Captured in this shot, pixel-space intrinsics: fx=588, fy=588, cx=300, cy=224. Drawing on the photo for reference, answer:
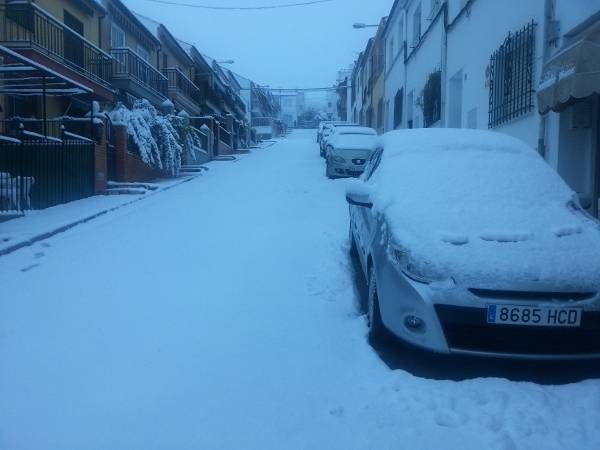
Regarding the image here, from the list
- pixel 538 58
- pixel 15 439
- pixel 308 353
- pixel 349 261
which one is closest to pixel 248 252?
pixel 349 261

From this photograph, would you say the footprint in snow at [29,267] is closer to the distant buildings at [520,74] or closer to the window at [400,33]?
the distant buildings at [520,74]

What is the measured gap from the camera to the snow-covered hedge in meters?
15.5

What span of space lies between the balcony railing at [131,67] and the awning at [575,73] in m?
16.9

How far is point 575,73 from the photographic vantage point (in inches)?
262

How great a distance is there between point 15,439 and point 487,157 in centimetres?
411

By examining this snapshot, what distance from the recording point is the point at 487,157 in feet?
16.8

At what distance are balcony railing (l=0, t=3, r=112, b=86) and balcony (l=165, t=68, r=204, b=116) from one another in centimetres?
866

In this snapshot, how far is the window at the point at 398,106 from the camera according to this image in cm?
2375

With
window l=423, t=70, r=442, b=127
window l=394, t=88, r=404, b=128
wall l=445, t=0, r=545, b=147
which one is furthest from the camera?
window l=394, t=88, r=404, b=128

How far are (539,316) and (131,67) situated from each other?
2086 cm

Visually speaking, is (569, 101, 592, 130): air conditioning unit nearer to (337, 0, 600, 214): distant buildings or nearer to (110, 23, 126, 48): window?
(337, 0, 600, 214): distant buildings

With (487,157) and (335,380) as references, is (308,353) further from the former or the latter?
(487,157)

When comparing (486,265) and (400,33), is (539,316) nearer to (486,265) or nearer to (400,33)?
(486,265)

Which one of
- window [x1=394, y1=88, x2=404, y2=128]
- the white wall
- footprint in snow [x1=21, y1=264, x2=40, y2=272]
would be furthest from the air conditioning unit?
window [x1=394, y1=88, x2=404, y2=128]
